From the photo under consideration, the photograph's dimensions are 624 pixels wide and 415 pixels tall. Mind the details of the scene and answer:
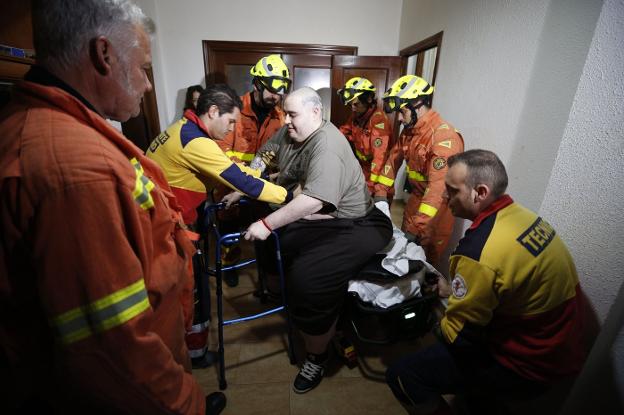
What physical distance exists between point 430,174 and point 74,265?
7.02 feet

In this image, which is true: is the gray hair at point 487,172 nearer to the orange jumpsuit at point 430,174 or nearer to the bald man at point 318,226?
the bald man at point 318,226

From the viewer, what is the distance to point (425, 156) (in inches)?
88.9

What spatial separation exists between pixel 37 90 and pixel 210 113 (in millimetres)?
1255

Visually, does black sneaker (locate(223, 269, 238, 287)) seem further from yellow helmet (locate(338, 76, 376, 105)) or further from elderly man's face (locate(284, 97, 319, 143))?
yellow helmet (locate(338, 76, 376, 105))

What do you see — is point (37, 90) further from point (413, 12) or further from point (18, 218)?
point (413, 12)

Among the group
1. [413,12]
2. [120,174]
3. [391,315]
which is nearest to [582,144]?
[391,315]

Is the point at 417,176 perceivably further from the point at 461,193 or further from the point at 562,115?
the point at 461,193

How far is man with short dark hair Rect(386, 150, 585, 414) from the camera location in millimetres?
1071

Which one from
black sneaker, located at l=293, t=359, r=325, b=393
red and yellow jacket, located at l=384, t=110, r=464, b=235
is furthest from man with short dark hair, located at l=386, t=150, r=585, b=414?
red and yellow jacket, located at l=384, t=110, r=464, b=235

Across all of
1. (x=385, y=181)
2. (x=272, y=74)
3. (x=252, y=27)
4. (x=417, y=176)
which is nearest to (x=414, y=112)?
(x=417, y=176)

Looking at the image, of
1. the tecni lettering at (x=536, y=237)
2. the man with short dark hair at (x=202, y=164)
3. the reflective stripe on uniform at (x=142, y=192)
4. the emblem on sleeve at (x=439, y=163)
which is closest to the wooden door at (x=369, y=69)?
the emblem on sleeve at (x=439, y=163)

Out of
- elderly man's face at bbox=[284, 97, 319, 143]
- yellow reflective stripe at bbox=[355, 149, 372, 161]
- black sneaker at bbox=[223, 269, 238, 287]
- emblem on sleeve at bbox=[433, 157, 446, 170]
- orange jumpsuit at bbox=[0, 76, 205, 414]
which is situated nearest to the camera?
orange jumpsuit at bbox=[0, 76, 205, 414]

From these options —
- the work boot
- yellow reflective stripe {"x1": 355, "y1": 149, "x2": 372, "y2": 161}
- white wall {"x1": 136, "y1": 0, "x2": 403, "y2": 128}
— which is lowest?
the work boot

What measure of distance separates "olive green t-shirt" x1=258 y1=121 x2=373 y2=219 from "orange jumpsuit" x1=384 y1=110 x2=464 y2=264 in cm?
56
